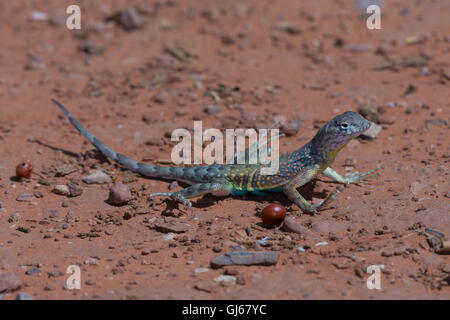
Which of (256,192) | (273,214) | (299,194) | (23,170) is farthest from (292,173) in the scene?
(23,170)

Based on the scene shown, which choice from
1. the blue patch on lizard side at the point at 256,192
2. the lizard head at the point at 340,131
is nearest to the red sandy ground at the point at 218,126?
the blue patch on lizard side at the point at 256,192

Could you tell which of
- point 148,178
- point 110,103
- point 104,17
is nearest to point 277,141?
point 148,178

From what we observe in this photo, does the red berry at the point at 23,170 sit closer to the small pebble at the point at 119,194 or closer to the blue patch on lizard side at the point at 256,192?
the small pebble at the point at 119,194

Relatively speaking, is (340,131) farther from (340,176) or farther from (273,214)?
(273,214)

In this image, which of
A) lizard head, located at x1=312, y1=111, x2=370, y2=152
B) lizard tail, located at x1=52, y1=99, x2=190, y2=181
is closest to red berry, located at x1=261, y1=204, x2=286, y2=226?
lizard head, located at x1=312, y1=111, x2=370, y2=152

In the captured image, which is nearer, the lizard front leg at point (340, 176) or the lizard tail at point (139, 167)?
the lizard front leg at point (340, 176)

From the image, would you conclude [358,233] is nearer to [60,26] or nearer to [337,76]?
[337,76]
